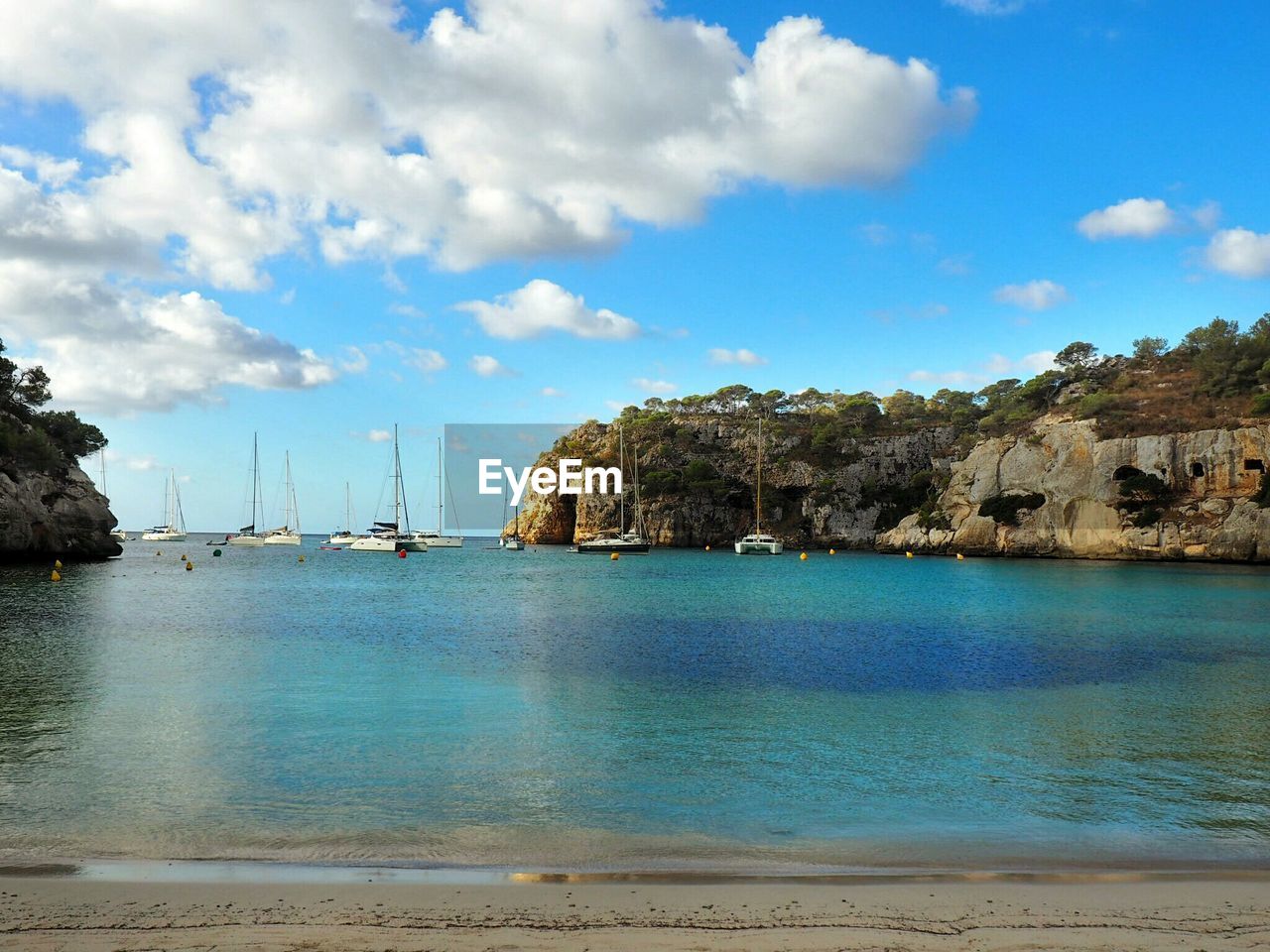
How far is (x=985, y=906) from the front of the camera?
6.40 metres

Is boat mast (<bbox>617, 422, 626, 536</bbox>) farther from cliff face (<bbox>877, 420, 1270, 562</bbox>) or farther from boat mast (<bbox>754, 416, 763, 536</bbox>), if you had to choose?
cliff face (<bbox>877, 420, 1270, 562</bbox>)

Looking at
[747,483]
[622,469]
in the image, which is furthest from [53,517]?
[747,483]

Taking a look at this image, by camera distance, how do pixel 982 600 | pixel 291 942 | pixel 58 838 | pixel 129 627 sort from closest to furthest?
pixel 291 942 < pixel 58 838 < pixel 129 627 < pixel 982 600

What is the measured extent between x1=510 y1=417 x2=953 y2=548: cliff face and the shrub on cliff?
21.7m

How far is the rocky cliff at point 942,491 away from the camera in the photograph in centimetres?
7062

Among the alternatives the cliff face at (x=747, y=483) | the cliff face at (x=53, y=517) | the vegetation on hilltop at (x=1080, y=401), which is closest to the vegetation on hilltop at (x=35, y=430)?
the cliff face at (x=53, y=517)

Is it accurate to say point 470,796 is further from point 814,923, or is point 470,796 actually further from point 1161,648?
point 1161,648

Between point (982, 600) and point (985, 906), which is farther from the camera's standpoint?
point (982, 600)

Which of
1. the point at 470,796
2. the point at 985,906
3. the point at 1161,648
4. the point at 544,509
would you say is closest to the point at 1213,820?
the point at 985,906

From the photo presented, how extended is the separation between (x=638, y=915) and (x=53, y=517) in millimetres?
74317

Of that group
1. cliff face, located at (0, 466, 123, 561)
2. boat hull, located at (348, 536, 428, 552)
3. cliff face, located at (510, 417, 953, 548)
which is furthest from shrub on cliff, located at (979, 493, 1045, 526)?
cliff face, located at (0, 466, 123, 561)

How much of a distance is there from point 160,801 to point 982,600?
37038mm

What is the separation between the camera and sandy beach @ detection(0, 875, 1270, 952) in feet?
18.5

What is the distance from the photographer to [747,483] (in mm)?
117750
